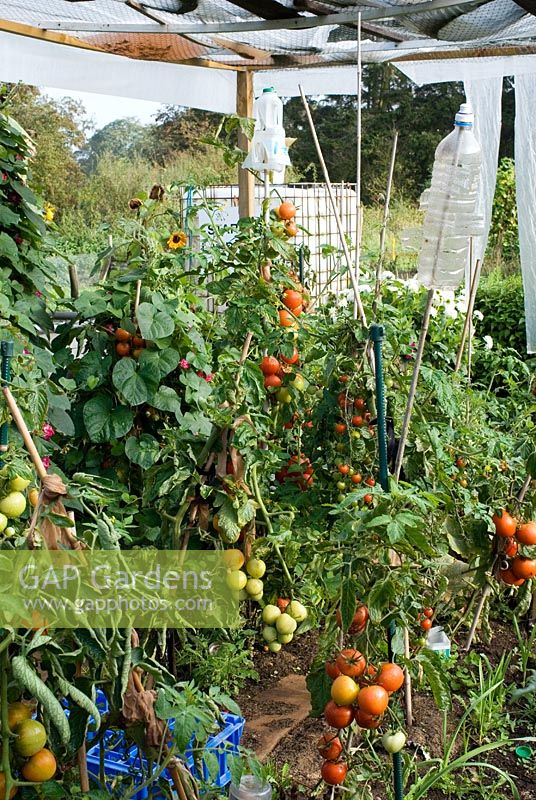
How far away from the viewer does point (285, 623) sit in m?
1.98

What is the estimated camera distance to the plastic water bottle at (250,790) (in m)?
1.60

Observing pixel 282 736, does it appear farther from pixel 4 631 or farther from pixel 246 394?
pixel 4 631

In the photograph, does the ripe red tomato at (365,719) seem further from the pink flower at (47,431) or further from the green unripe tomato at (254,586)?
the pink flower at (47,431)

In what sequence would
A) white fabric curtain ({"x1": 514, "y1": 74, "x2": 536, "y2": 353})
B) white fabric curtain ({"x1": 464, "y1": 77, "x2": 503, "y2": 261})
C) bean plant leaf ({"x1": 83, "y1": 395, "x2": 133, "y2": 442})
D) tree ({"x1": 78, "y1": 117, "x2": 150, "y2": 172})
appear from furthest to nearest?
1. tree ({"x1": 78, "y1": 117, "x2": 150, "y2": 172})
2. white fabric curtain ({"x1": 464, "y1": 77, "x2": 503, "y2": 261})
3. white fabric curtain ({"x1": 514, "y1": 74, "x2": 536, "y2": 353})
4. bean plant leaf ({"x1": 83, "y1": 395, "x2": 133, "y2": 442})

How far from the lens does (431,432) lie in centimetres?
194

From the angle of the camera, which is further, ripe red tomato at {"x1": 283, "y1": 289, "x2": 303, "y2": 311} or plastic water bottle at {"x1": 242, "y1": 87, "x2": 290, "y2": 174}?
plastic water bottle at {"x1": 242, "y1": 87, "x2": 290, "y2": 174}

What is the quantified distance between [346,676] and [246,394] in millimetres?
754

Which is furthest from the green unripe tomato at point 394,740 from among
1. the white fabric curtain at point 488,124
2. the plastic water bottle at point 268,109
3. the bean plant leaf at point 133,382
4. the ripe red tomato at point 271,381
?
the white fabric curtain at point 488,124

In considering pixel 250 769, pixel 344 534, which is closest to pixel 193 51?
pixel 344 534

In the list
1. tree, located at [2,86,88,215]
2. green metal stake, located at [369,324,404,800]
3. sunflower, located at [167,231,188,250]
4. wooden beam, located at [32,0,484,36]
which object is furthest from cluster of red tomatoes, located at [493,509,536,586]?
tree, located at [2,86,88,215]

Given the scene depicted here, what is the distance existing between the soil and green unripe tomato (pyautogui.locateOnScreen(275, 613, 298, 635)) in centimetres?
30

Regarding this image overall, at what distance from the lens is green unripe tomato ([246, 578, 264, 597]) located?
191 centimetres

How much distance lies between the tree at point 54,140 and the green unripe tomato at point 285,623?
11.5 metres

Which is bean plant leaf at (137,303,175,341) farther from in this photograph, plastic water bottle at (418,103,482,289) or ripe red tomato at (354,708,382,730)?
ripe red tomato at (354,708,382,730)
